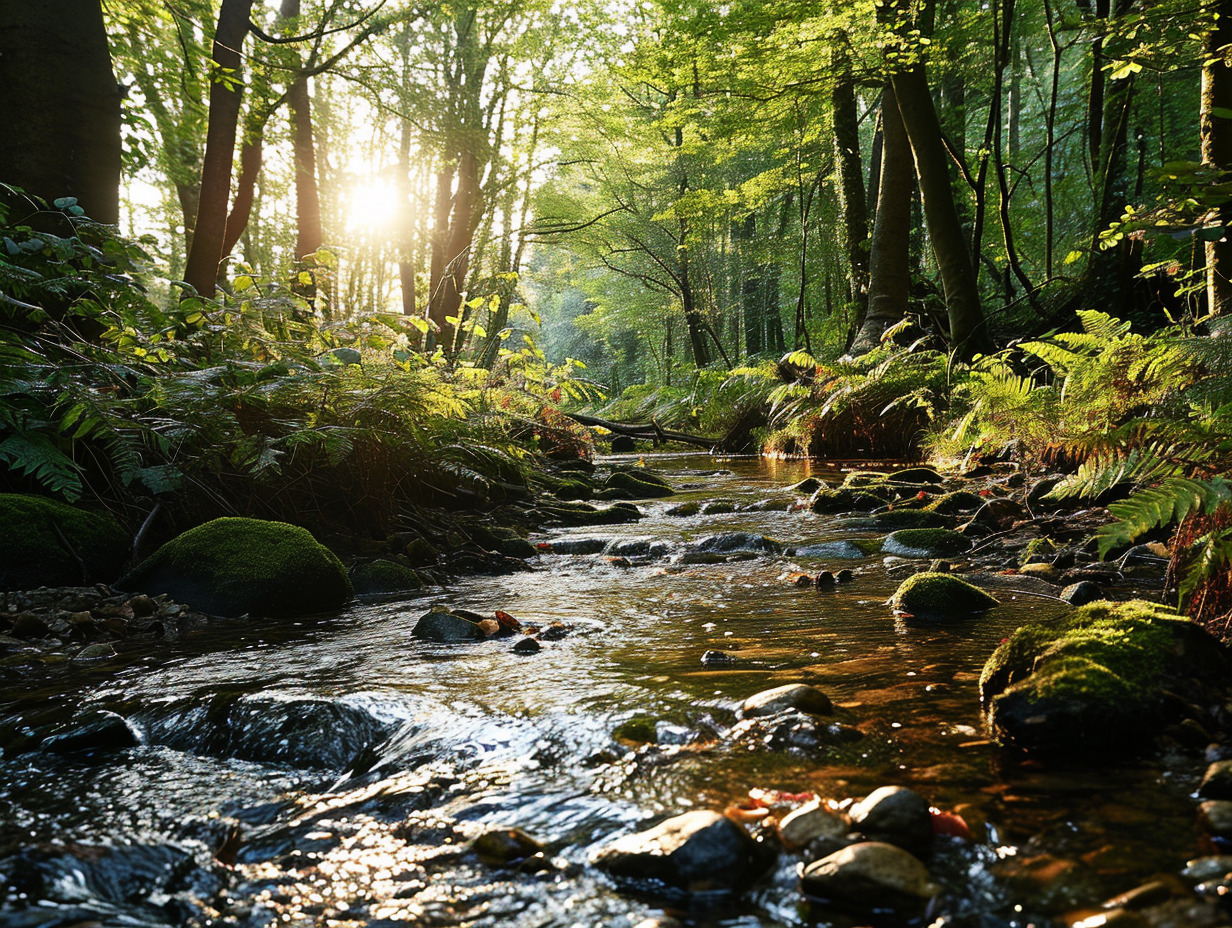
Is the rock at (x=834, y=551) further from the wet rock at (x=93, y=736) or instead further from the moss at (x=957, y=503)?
the wet rock at (x=93, y=736)

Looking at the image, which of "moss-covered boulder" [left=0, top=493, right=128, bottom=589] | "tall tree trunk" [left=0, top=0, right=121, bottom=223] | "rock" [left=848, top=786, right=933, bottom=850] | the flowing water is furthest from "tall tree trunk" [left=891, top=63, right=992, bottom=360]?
"moss-covered boulder" [left=0, top=493, right=128, bottom=589]

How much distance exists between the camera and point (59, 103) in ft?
16.0

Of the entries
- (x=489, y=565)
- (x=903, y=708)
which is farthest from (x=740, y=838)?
(x=489, y=565)

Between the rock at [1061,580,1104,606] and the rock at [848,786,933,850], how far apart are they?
6.94 feet

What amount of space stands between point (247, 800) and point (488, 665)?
1.02m

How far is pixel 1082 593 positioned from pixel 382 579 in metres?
3.48

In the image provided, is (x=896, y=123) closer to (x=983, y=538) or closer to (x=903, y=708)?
(x=983, y=538)

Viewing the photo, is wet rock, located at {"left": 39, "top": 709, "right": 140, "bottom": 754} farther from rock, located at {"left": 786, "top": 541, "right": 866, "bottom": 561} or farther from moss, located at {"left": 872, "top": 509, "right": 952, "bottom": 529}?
moss, located at {"left": 872, "top": 509, "right": 952, "bottom": 529}

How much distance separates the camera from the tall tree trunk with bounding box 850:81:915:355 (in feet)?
37.3

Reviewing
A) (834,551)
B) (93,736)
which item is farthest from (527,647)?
(834,551)

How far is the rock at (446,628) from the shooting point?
10.0 ft

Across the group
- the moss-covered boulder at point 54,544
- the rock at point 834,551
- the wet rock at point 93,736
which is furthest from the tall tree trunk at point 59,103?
the rock at point 834,551

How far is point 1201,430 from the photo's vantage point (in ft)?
7.68

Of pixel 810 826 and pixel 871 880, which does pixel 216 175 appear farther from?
pixel 871 880
